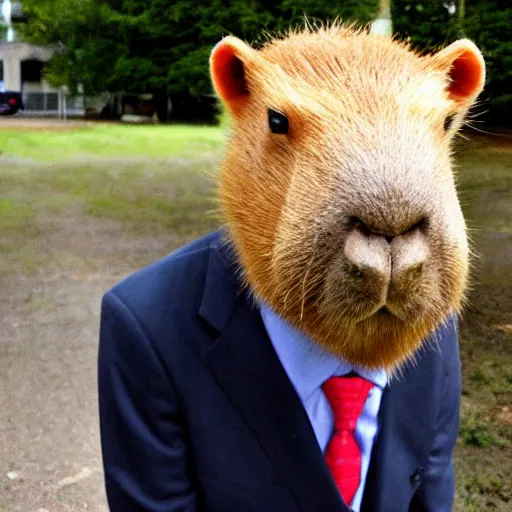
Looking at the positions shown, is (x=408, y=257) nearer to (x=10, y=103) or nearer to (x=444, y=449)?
(x=444, y=449)

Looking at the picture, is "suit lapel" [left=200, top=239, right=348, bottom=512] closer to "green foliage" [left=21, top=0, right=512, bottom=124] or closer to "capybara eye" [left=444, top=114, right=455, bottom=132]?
"capybara eye" [left=444, top=114, right=455, bottom=132]

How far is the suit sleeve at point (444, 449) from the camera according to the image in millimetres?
1722

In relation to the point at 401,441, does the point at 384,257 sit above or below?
above

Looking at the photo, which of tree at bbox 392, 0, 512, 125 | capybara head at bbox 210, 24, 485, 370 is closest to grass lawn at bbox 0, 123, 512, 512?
capybara head at bbox 210, 24, 485, 370

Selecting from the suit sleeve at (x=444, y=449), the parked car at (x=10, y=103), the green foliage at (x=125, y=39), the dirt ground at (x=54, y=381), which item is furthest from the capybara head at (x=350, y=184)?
the parked car at (x=10, y=103)

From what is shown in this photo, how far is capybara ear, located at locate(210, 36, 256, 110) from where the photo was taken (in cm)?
141

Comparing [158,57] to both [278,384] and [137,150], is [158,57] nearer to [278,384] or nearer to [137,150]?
[137,150]

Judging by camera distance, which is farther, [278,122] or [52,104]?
[52,104]

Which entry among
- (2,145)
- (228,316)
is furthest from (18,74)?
(228,316)

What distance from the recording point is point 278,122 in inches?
52.6

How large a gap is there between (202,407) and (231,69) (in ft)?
2.10

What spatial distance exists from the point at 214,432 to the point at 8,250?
637 centimetres

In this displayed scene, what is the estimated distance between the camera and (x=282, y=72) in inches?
53.7

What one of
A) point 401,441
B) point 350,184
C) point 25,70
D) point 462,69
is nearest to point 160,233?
point 401,441
